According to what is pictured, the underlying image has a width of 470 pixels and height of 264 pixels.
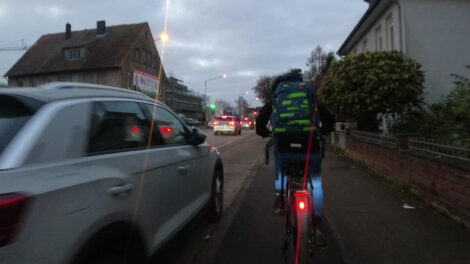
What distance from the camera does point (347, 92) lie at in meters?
10.6

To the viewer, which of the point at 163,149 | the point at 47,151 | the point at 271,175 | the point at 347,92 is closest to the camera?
the point at 47,151

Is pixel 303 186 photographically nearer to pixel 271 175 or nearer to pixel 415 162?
pixel 415 162

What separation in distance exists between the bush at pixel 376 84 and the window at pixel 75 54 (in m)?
41.5

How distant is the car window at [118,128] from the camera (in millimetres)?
2504

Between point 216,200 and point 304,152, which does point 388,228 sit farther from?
point 216,200

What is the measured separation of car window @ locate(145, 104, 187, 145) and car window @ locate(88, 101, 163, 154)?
0.20 meters

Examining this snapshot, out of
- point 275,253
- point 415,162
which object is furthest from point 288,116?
point 415,162

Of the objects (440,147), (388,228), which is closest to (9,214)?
(388,228)

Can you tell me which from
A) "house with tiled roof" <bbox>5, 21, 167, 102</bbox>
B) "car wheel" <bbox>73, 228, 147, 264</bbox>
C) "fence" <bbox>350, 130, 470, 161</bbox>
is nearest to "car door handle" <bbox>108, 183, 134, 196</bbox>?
"car wheel" <bbox>73, 228, 147, 264</bbox>

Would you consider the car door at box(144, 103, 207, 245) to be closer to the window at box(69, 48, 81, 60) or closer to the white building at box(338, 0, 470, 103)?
the white building at box(338, 0, 470, 103)

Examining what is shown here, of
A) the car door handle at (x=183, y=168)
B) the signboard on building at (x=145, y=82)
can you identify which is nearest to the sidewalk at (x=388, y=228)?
the car door handle at (x=183, y=168)

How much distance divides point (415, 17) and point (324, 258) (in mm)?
12045

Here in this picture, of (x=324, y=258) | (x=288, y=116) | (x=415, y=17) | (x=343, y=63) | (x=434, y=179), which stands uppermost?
(x=415, y=17)

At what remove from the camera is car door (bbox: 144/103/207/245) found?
332 cm
